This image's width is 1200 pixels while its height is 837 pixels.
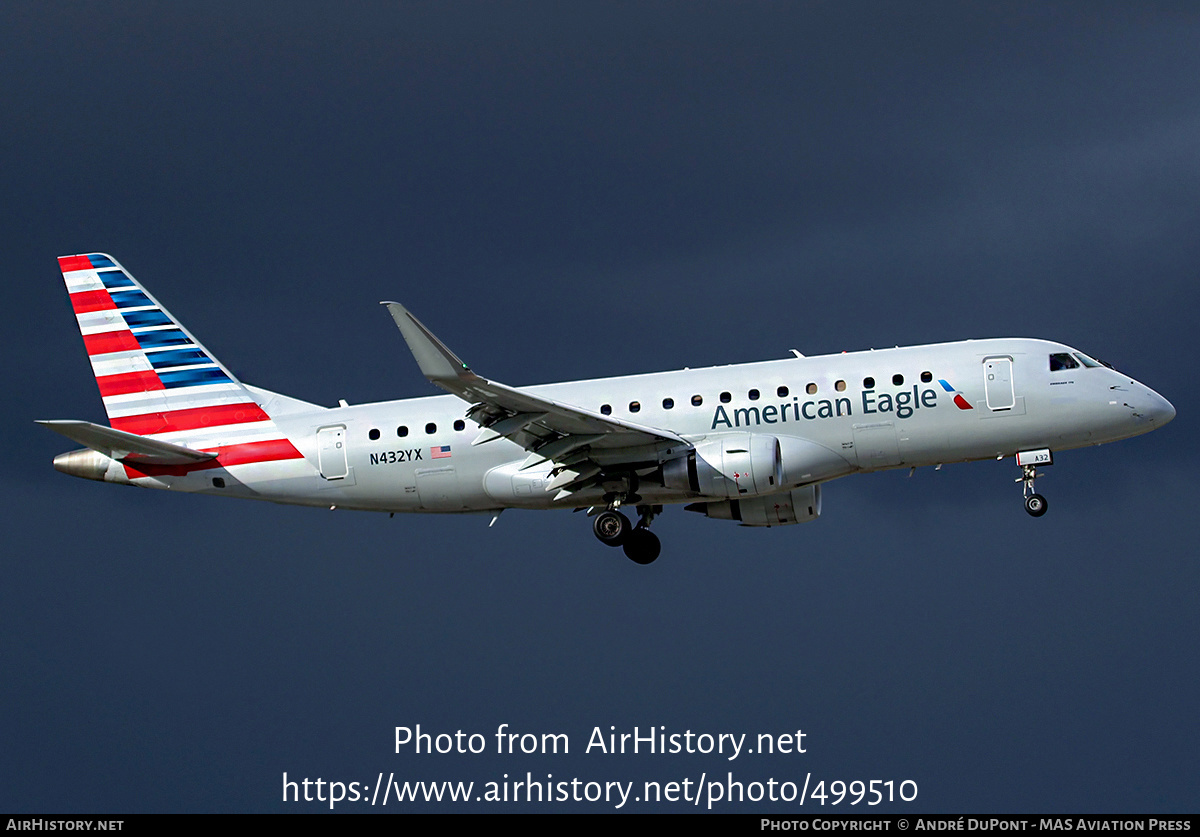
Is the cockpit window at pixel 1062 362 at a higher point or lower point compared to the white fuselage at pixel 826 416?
higher

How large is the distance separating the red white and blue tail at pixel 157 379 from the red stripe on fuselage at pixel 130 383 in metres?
0.03

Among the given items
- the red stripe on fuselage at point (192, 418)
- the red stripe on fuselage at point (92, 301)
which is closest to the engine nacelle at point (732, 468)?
the red stripe on fuselage at point (192, 418)

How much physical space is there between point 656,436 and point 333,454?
9.67 m

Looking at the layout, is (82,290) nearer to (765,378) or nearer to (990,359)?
(765,378)

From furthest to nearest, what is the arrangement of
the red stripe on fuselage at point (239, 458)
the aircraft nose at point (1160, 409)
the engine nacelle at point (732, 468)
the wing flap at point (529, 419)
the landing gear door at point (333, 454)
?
the red stripe on fuselage at point (239, 458) < the landing gear door at point (333, 454) < the aircraft nose at point (1160, 409) < the engine nacelle at point (732, 468) < the wing flap at point (529, 419)

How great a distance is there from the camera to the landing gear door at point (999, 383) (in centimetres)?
3934

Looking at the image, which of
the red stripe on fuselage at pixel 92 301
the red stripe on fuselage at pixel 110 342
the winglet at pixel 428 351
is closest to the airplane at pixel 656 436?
the winglet at pixel 428 351

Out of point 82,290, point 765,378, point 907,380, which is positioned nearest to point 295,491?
point 82,290

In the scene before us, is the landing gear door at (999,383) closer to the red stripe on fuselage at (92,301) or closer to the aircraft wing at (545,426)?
the aircraft wing at (545,426)

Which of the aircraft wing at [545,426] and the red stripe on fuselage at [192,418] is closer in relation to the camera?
the aircraft wing at [545,426]

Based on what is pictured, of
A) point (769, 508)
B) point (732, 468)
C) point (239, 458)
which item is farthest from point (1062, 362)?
point (239, 458)

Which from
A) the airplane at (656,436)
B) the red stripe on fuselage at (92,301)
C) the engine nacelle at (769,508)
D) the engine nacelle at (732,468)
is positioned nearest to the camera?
the engine nacelle at (732,468)

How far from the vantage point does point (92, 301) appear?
154 ft

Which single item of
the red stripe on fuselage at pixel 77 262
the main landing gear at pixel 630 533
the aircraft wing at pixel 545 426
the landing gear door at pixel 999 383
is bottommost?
the main landing gear at pixel 630 533
